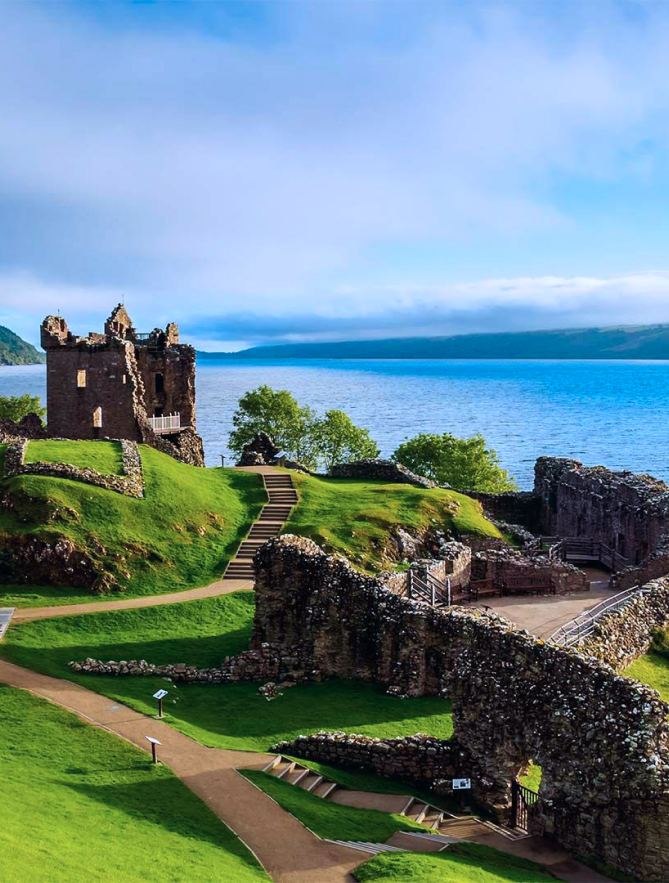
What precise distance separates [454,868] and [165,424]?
193 feet

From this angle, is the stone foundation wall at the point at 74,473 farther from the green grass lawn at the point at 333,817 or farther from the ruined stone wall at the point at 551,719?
the green grass lawn at the point at 333,817

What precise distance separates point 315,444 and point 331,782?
68.2 metres

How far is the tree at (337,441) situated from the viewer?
3546 inches

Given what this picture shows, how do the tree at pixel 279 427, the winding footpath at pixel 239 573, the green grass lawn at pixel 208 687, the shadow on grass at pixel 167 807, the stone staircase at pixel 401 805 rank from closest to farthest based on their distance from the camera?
the shadow on grass at pixel 167 807 → the stone staircase at pixel 401 805 → the green grass lawn at pixel 208 687 → the winding footpath at pixel 239 573 → the tree at pixel 279 427

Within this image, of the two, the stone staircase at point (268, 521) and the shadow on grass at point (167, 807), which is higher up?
the stone staircase at point (268, 521)

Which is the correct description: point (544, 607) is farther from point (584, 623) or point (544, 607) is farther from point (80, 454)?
point (80, 454)

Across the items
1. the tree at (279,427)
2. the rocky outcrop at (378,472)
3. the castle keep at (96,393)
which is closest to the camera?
the rocky outcrop at (378,472)

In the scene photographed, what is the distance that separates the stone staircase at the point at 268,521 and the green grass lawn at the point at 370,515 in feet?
2.08

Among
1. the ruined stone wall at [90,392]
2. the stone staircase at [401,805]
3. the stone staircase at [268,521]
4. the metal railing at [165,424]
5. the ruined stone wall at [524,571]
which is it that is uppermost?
the ruined stone wall at [90,392]

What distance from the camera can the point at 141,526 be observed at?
41812 millimetres

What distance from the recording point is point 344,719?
26938 mm

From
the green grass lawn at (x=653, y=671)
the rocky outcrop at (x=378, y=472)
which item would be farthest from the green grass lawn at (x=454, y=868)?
the rocky outcrop at (x=378, y=472)

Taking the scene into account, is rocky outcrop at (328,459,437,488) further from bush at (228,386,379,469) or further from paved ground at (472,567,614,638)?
bush at (228,386,379,469)

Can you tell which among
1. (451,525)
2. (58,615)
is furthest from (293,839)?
(451,525)
